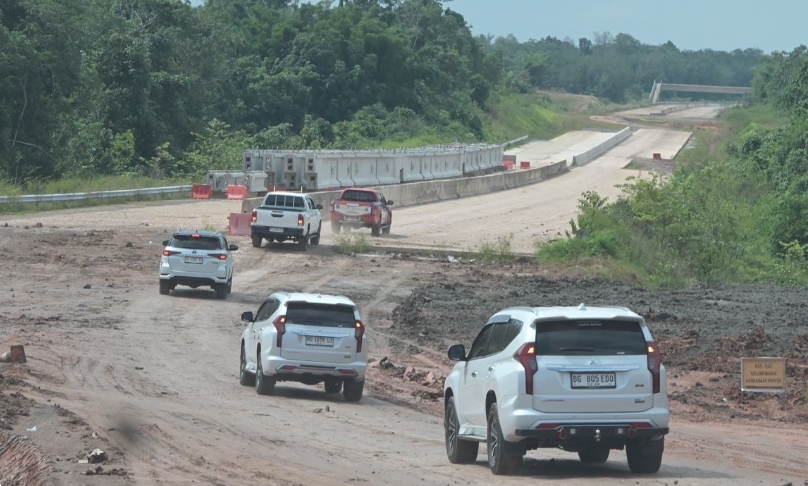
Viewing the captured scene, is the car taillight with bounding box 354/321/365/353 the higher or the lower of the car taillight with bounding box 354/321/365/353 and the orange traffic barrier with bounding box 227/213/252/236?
the higher

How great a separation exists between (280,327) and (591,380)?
8.01 m

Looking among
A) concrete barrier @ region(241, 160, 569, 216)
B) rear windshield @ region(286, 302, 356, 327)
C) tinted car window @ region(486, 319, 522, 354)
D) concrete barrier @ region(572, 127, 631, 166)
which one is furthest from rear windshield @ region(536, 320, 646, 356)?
concrete barrier @ region(572, 127, 631, 166)

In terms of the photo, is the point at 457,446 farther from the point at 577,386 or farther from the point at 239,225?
the point at 239,225

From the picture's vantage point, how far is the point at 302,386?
21.1 meters

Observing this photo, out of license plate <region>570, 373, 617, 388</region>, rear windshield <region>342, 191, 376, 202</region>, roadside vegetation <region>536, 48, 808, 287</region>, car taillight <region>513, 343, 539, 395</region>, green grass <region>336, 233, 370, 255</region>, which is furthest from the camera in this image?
rear windshield <region>342, 191, 376, 202</region>

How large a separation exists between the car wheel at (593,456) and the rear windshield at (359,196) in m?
32.9

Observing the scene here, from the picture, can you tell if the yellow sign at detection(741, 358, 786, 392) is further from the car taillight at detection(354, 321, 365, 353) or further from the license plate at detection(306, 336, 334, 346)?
the license plate at detection(306, 336, 334, 346)

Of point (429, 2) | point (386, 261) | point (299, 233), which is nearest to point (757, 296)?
point (386, 261)

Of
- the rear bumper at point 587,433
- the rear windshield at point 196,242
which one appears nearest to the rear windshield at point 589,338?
the rear bumper at point 587,433

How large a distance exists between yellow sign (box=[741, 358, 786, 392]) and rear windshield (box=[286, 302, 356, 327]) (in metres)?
5.89

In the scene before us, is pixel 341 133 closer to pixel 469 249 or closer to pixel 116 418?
pixel 469 249

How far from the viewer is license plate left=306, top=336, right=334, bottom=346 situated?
1888cm

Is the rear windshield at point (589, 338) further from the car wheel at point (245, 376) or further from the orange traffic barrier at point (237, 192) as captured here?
the orange traffic barrier at point (237, 192)

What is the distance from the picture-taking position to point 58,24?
57188 millimetres
